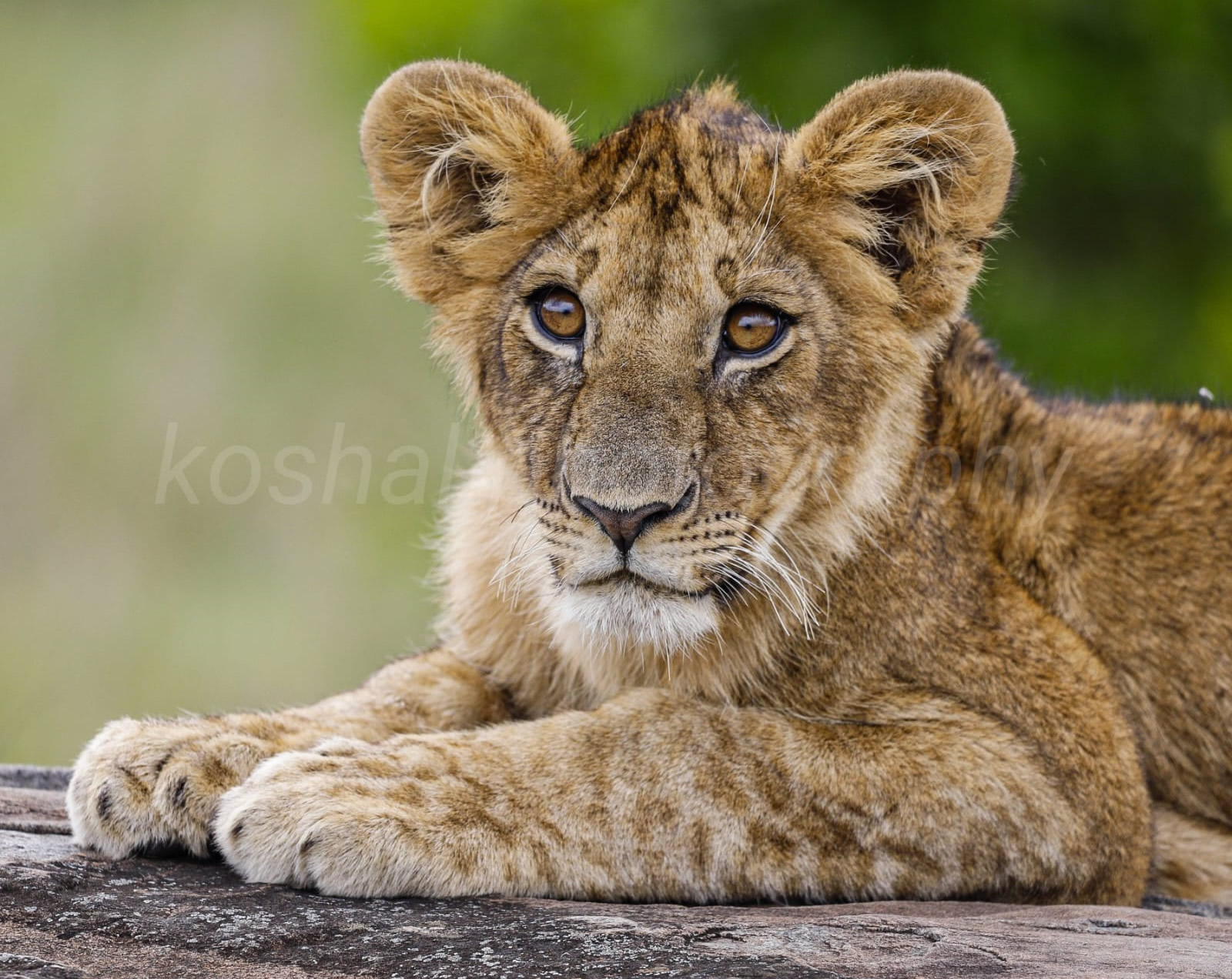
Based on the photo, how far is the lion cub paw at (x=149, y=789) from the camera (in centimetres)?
464

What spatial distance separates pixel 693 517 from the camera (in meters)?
4.65

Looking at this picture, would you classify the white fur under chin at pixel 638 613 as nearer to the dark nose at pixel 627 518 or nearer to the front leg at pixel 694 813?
the dark nose at pixel 627 518

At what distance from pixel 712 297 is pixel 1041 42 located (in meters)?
8.69

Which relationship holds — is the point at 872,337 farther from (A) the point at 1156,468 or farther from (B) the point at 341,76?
(B) the point at 341,76

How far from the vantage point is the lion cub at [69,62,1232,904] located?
466 centimetres

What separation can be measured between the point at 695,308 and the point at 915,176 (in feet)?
3.06

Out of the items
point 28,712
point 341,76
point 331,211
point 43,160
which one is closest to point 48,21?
point 43,160

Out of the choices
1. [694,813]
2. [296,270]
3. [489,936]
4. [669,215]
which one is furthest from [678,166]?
[296,270]

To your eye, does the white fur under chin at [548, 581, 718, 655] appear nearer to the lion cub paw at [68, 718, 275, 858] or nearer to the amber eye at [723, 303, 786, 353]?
the amber eye at [723, 303, 786, 353]

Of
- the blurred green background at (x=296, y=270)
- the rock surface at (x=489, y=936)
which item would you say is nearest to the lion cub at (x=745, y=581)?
the rock surface at (x=489, y=936)

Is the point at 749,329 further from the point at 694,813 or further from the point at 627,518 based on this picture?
the point at 694,813

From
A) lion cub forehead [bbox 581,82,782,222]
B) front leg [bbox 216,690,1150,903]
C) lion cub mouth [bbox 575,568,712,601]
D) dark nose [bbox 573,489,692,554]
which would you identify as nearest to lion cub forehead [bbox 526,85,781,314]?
lion cub forehead [bbox 581,82,782,222]

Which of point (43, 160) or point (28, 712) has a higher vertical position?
point (43, 160)

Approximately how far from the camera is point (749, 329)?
197 inches
